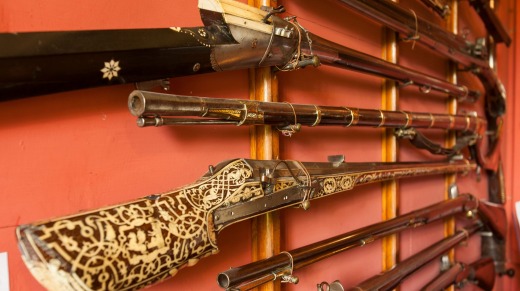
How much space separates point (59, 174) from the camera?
540 millimetres

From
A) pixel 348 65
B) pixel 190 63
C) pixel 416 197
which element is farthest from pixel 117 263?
pixel 416 197

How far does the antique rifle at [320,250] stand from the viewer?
2.05 feet

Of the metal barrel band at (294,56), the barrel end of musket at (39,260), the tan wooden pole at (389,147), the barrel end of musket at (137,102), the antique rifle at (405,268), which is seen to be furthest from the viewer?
the tan wooden pole at (389,147)

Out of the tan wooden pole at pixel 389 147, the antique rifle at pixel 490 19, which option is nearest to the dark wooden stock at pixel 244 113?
the tan wooden pole at pixel 389 147

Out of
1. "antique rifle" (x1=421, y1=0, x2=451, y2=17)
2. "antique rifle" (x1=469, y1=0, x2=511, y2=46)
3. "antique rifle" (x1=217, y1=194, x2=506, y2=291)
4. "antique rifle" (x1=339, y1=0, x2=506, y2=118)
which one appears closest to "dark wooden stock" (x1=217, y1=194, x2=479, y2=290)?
"antique rifle" (x1=217, y1=194, x2=506, y2=291)

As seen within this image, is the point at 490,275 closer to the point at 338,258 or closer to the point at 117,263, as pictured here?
the point at 338,258

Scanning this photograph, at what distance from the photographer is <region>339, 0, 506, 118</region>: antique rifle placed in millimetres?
966

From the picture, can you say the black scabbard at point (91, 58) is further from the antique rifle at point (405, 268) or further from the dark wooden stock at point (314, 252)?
the antique rifle at point (405, 268)

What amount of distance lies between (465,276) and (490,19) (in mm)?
1003

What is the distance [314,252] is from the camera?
2.58 feet

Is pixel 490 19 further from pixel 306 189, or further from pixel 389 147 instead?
pixel 306 189

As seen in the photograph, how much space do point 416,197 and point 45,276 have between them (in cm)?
117

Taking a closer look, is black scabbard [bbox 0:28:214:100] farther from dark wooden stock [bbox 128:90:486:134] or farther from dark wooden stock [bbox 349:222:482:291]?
dark wooden stock [bbox 349:222:482:291]

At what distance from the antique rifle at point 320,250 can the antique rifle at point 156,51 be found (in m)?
0.30
